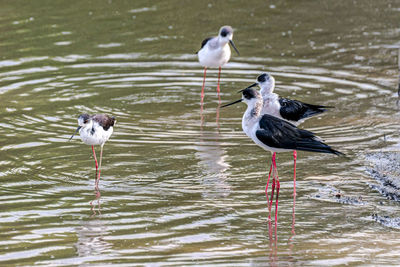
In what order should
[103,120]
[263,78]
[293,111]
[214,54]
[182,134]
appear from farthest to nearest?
[214,54]
[182,134]
[263,78]
[293,111]
[103,120]

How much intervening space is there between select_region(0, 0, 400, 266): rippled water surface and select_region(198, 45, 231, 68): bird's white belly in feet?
1.62

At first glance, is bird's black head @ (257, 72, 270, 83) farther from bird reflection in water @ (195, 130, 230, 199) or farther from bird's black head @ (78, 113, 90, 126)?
bird's black head @ (78, 113, 90, 126)

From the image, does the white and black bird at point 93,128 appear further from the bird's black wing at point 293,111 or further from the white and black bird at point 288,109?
the bird's black wing at point 293,111

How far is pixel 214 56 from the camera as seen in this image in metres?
12.9

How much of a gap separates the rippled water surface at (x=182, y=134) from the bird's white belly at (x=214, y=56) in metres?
0.49

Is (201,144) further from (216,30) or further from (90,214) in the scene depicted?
(216,30)

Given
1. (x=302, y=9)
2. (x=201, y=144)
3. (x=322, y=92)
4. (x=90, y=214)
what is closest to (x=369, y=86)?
(x=322, y=92)

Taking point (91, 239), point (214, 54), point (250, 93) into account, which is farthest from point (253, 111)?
point (214, 54)

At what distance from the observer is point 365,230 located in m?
7.57

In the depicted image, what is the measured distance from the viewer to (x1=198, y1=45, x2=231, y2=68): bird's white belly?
1287 cm

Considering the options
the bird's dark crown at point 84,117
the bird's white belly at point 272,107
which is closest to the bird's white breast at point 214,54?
the bird's white belly at point 272,107

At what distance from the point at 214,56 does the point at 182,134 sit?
7.79ft

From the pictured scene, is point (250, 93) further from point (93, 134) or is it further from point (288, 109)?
point (93, 134)

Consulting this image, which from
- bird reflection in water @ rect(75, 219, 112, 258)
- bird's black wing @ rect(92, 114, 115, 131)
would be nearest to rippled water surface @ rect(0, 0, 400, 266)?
bird reflection in water @ rect(75, 219, 112, 258)
